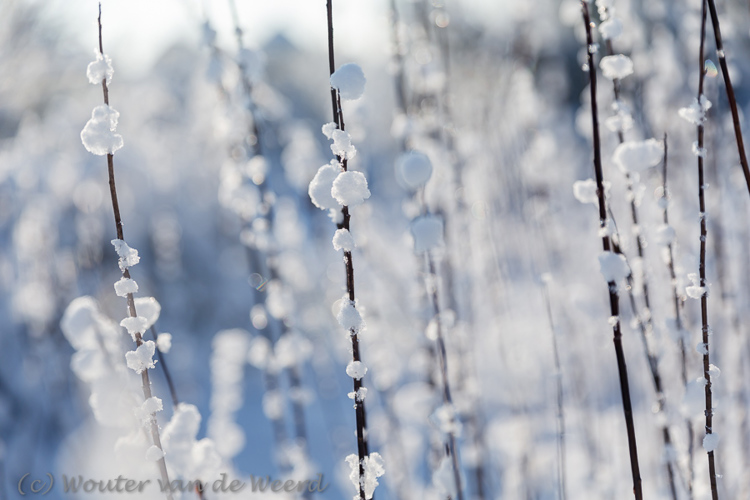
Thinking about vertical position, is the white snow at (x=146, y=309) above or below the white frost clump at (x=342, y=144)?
below

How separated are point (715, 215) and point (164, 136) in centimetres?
471

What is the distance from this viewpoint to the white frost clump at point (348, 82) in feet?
1.76

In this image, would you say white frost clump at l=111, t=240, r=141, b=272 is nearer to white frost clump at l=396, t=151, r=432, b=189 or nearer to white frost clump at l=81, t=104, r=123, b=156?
white frost clump at l=81, t=104, r=123, b=156

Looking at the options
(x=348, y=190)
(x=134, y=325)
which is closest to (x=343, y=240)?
(x=348, y=190)

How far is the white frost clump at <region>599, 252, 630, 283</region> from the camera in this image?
1.87 ft

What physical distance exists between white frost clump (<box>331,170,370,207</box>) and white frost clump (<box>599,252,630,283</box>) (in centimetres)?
28

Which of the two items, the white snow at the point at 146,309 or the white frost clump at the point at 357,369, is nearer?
the white frost clump at the point at 357,369

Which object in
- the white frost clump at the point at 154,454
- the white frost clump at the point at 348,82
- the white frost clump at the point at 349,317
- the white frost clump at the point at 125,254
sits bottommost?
the white frost clump at the point at 154,454

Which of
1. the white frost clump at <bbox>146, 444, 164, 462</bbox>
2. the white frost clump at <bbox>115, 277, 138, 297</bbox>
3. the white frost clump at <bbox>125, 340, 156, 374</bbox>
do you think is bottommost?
the white frost clump at <bbox>146, 444, 164, 462</bbox>

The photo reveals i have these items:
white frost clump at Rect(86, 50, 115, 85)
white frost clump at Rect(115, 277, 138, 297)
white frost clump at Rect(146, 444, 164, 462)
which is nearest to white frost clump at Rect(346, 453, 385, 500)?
white frost clump at Rect(146, 444, 164, 462)

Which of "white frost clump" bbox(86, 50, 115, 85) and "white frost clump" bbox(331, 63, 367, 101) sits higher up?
"white frost clump" bbox(86, 50, 115, 85)

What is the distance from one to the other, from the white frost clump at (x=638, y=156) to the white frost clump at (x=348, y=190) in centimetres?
32

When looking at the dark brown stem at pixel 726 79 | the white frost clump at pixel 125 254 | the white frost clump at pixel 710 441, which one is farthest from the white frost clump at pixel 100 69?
the white frost clump at pixel 710 441

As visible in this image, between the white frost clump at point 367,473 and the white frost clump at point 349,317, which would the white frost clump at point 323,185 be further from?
the white frost clump at point 367,473
